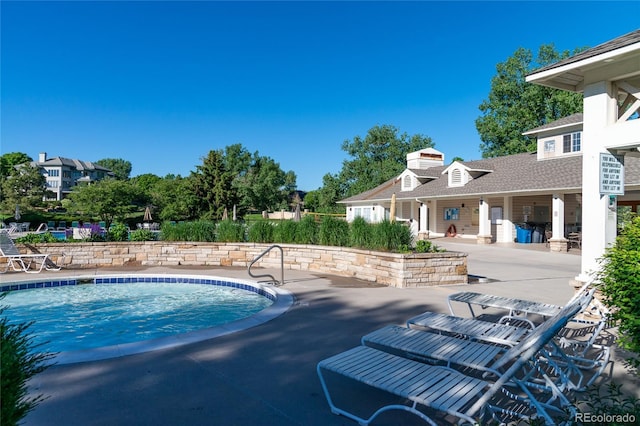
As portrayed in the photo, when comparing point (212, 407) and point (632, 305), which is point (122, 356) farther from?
point (632, 305)

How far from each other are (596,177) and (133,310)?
8.16 metres

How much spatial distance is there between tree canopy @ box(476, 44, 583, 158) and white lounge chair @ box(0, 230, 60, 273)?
36.4 m

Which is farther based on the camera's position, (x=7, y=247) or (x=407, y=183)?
(x=407, y=183)

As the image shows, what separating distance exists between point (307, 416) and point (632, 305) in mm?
3007

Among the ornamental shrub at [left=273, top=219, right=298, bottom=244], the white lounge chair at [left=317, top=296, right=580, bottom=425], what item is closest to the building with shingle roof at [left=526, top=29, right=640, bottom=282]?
the white lounge chair at [left=317, top=296, right=580, bottom=425]

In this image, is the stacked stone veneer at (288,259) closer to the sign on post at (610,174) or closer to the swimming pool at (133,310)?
the swimming pool at (133,310)

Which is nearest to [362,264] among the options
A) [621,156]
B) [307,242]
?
[307,242]

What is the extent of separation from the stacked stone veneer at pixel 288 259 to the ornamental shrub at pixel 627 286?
4627 millimetres

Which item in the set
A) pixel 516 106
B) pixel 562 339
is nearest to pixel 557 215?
pixel 562 339

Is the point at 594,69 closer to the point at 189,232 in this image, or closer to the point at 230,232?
the point at 230,232

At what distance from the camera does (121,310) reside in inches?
301

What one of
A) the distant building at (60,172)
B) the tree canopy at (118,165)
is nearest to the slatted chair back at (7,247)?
the distant building at (60,172)

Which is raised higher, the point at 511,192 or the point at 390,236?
the point at 511,192

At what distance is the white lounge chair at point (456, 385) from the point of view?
2.56 metres
